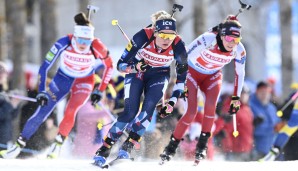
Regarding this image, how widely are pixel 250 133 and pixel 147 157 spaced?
2180 mm

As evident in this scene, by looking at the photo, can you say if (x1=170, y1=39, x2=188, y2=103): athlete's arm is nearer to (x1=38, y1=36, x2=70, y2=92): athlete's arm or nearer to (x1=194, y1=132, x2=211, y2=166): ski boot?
(x1=194, y1=132, x2=211, y2=166): ski boot

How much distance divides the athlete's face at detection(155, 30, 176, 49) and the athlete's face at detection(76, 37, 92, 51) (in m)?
1.81

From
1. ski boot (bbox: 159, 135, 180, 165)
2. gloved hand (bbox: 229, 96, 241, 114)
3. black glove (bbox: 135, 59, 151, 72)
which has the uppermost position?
black glove (bbox: 135, 59, 151, 72)

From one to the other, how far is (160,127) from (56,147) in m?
2.16

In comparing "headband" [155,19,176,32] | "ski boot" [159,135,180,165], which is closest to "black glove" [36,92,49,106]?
"ski boot" [159,135,180,165]

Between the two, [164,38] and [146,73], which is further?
[146,73]

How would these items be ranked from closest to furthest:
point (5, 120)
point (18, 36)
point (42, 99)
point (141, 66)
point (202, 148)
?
point (141, 66)
point (202, 148)
point (42, 99)
point (5, 120)
point (18, 36)

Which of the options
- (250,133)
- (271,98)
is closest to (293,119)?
(250,133)

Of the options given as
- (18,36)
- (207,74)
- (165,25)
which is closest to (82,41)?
(207,74)

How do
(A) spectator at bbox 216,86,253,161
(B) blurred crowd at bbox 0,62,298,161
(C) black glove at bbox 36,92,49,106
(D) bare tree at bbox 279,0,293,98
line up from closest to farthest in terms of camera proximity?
1. (C) black glove at bbox 36,92,49,106
2. (B) blurred crowd at bbox 0,62,298,161
3. (A) spectator at bbox 216,86,253,161
4. (D) bare tree at bbox 279,0,293,98

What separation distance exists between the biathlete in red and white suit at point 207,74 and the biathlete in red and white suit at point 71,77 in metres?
1.45

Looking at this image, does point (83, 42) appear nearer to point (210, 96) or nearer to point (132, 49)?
point (132, 49)

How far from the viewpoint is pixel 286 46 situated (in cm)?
1798

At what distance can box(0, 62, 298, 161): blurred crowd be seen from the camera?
1306cm
